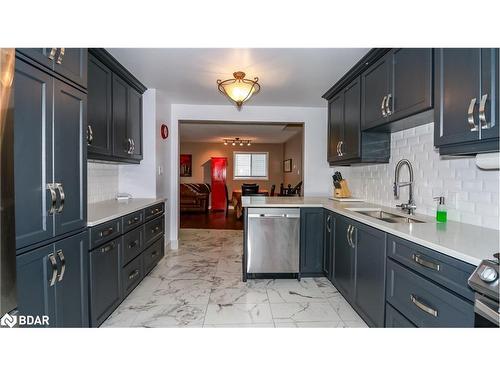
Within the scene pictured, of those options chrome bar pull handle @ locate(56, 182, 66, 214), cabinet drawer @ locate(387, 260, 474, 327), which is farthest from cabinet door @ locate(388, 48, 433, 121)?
chrome bar pull handle @ locate(56, 182, 66, 214)

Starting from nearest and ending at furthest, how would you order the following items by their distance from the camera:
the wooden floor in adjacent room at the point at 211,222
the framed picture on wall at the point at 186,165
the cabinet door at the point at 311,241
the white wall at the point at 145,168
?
the cabinet door at the point at 311,241
the white wall at the point at 145,168
the wooden floor in adjacent room at the point at 211,222
the framed picture on wall at the point at 186,165

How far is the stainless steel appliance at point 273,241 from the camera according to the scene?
288 centimetres

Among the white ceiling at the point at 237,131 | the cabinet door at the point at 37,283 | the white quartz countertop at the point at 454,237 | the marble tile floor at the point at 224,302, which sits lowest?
the marble tile floor at the point at 224,302

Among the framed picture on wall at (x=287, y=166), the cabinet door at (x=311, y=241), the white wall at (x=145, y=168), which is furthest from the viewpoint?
the framed picture on wall at (x=287, y=166)

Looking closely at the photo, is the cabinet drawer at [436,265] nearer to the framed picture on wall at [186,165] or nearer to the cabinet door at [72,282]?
the cabinet door at [72,282]

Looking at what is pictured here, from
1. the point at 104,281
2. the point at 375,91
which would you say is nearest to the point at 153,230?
the point at 104,281

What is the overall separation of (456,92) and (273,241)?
206cm

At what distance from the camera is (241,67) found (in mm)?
2701

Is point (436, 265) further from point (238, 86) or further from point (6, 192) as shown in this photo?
point (238, 86)

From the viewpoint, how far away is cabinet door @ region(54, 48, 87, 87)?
1.45 meters

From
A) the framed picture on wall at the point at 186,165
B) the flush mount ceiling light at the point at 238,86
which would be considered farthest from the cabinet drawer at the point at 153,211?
the framed picture on wall at the point at 186,165

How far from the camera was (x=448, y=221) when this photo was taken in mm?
1873

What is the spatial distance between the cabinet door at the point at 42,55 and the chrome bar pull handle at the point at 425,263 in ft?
7.04
